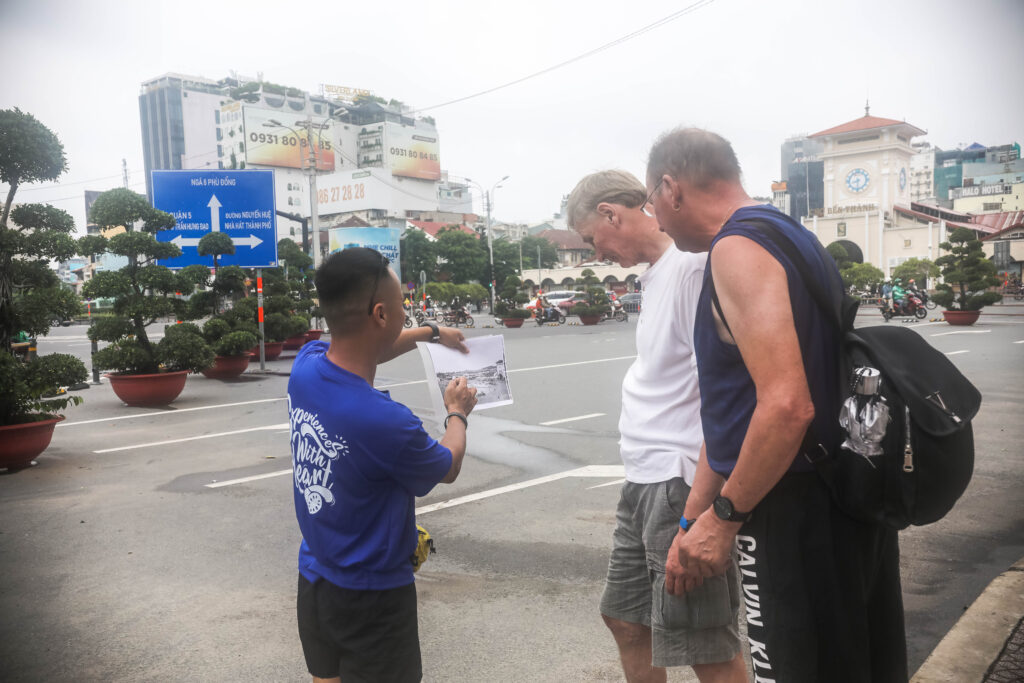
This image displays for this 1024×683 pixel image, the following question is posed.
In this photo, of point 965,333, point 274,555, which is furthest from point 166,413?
point 965,333

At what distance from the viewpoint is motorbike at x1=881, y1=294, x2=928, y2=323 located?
26.5m

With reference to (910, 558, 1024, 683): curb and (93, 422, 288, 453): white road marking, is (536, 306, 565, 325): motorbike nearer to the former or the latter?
(93, 422, 288, 453): white road marking

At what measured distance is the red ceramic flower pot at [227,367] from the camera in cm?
1392

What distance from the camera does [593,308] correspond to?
3147 cm

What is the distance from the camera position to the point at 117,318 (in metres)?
10.8

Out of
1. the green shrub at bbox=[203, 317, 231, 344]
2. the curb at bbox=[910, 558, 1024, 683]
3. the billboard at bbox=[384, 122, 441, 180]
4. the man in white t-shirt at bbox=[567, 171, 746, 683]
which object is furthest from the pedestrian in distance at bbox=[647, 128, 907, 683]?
the billboard at bbox=[384, 122, 441, 180]

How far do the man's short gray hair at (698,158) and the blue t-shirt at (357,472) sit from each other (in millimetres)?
851

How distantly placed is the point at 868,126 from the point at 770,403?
2419 inches

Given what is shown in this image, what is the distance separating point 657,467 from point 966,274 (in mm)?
25059

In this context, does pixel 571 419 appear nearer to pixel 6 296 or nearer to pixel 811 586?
pixel 6 296

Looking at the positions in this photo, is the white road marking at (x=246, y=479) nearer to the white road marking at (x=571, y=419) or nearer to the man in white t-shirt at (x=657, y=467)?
the white road marking at (x=571, y=419)

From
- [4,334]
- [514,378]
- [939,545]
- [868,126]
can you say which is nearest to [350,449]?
[939,545]

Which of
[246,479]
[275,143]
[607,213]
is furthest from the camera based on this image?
[275,143]

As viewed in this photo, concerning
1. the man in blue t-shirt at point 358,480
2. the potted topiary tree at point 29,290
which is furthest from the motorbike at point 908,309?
the man in blue t-shirt at point 358,480
